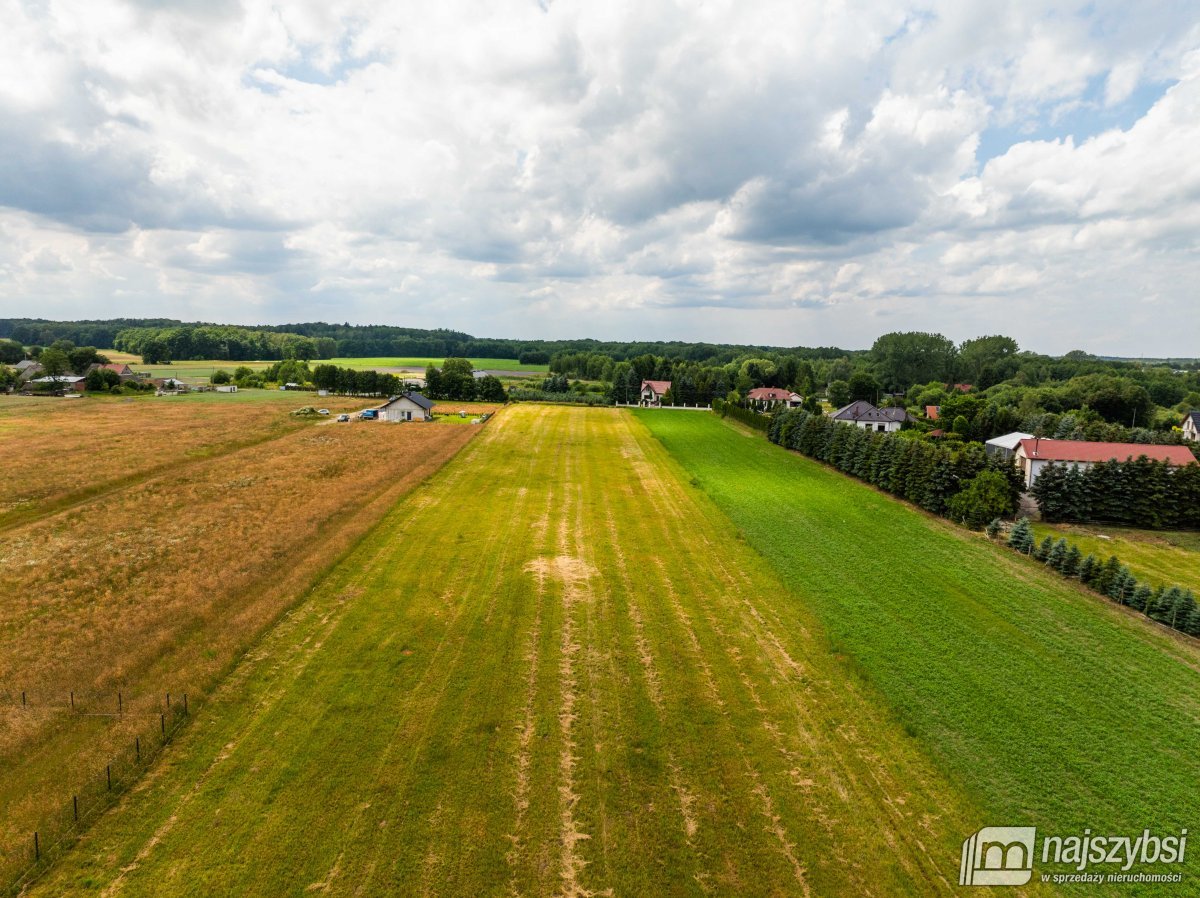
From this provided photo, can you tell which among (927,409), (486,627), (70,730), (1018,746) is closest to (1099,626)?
(1018,746)

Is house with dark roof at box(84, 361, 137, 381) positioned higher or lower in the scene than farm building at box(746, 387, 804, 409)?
higher

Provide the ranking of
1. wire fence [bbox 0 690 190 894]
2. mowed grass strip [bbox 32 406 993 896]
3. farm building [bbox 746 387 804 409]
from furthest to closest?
farm building [bbox 746 387 804 409] → mowed grass strip [bbox 32 406 993 896] → wire fence [bbox 0 690 190 894]

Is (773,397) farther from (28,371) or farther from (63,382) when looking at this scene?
(28,371)

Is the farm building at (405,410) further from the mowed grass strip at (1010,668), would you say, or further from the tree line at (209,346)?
the tree line at (209,346)

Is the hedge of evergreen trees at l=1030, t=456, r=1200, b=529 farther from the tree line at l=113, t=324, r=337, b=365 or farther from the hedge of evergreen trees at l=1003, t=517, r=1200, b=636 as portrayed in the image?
the tree line at l=113, t=324, r=337, b=365

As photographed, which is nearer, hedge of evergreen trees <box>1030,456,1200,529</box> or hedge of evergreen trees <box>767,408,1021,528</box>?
hedge of evergreen trees <box>767,408,1021,528</box>

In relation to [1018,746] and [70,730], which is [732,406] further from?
[70,730]

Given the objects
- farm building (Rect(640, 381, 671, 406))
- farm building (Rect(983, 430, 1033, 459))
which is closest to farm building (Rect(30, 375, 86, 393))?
farm building (Rect(640, 381, 671, 406))

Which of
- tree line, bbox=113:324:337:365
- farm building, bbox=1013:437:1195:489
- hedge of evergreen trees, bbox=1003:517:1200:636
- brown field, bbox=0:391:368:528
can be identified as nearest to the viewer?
hedge of evergreen trees, bbox=1003:517:1200:636

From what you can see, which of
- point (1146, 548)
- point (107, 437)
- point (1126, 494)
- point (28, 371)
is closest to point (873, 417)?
point (1126, 494)
